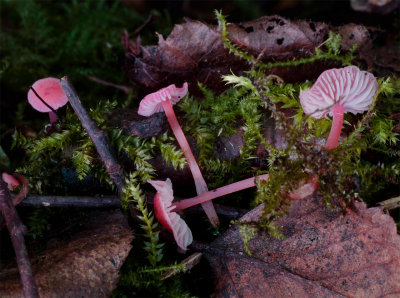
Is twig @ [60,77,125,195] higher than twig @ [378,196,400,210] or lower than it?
higher

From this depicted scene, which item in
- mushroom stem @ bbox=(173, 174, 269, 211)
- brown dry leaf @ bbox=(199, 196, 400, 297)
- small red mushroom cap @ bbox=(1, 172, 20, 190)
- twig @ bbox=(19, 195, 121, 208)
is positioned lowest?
brown dry leaf @ bbox=(199, 196, 400, 297)

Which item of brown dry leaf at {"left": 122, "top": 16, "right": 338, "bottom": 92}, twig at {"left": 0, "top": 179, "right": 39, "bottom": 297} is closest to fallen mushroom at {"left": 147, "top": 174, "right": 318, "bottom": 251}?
twig at {"left": 0, "top": 179, "right": 39, "bottom": 297}

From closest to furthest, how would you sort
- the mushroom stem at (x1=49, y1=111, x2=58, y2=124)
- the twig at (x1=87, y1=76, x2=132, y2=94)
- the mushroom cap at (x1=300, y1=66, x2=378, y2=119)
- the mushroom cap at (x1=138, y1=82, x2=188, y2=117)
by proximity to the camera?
the mushroom cap at (x1=300, y1=66, x2=378, y2=119)
the mushroom cap at (x1=138, y1=82, x2=188, y2=117)
the mushroom stem at (x1=49, y1=111, x2=58, y2=124)
the twig at (x1=87, y1=76, x2=132, y2=94)

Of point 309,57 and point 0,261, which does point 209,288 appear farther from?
point 309,57

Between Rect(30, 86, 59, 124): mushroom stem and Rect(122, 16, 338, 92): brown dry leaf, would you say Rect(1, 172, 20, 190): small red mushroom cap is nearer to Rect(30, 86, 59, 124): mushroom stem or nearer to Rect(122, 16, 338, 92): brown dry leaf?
Rect(30, 86, 59, 124): mushroom stem

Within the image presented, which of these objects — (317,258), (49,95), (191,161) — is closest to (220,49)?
(191,161)

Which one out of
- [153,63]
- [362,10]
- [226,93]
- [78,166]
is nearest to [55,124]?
[78,166]

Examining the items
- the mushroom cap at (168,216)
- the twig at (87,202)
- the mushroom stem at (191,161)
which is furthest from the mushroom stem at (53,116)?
the mushroom cap at (168,216)
